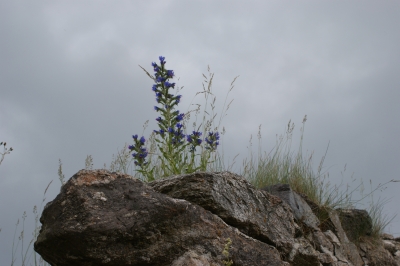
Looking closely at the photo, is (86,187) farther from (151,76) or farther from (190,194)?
(151,76)

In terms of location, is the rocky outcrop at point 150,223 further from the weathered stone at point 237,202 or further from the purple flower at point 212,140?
the purple flower at point 212,140

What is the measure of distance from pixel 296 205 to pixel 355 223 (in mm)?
1834

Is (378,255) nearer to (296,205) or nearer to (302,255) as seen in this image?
(296,205)

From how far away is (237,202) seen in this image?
138 inches

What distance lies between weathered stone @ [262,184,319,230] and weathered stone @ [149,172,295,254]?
88cm

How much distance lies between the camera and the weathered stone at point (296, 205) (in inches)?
195

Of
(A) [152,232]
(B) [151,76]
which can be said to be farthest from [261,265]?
(B) [151,76]

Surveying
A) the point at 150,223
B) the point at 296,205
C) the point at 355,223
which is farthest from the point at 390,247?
the point at 150,223

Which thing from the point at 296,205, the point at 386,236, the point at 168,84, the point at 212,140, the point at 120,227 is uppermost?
the point at 168,84

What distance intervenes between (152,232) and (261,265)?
887 mm

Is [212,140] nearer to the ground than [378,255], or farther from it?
farther from it

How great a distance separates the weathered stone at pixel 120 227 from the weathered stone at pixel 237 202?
0.31 meters

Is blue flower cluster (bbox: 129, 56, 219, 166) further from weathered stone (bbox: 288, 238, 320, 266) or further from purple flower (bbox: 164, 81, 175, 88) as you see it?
weathered stone (bbox: 288, 238, 320, 266)

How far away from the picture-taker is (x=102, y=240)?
104 inches
